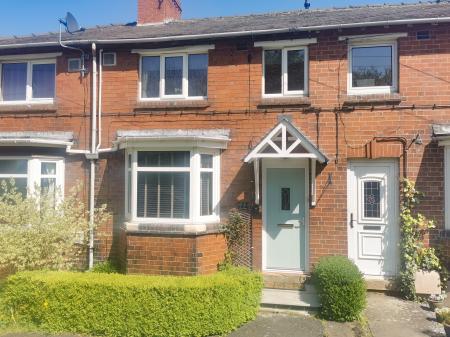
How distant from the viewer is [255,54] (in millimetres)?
9930

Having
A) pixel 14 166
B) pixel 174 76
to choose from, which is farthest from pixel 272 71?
pixel 14 166

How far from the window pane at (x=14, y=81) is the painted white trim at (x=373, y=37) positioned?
8.17 metres

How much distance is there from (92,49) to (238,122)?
4169 mm

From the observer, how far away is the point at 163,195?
9.08 metres

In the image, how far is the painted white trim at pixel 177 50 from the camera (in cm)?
1014

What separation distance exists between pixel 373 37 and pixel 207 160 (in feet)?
14.9

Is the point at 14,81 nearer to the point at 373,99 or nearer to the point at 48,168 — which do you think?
the point at 48,168

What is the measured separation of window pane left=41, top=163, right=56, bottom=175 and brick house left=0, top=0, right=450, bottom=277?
0.08 feet

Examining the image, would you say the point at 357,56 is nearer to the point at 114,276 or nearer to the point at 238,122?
the point at 238,122

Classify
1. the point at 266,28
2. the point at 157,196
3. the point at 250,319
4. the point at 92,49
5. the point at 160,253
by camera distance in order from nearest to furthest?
the point at 250,319
the point at 160,253
the point at 157,196
the point at 266,28
the point at 92,49

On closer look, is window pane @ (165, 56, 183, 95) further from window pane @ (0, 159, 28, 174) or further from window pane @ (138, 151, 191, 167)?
window pane @ (0, 159, 28, 174)

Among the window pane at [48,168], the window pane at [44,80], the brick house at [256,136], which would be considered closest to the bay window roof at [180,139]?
the brick house at [256,136]

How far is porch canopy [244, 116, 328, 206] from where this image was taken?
28.3 ft

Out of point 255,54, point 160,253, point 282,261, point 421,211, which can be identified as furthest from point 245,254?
point 255,54
